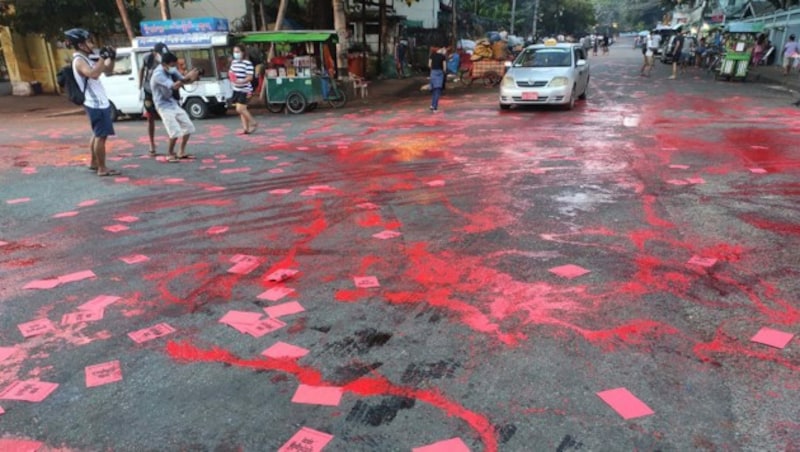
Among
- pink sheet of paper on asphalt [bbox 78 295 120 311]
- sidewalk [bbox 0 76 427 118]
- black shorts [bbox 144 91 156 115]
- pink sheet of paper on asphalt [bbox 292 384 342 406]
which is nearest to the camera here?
pink sheet of paper on asphalt [bbox 292 384 342 406]

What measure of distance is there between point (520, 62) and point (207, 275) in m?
11.9

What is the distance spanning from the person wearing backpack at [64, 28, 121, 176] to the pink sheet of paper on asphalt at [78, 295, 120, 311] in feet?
13.1

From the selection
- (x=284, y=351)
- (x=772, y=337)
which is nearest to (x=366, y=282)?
(x=284, y=351)

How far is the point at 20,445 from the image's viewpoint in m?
2.39

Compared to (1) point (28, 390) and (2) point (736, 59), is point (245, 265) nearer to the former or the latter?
(1) point (28, 390)

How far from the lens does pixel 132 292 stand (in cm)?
387

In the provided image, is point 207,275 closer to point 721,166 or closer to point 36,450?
point 36,450

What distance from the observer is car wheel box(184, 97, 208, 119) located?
46.4 ft

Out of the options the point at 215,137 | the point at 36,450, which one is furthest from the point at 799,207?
the point at 215,137

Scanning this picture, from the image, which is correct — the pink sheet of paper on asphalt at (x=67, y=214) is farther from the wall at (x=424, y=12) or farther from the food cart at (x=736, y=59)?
the wall at (x=424, y=12)

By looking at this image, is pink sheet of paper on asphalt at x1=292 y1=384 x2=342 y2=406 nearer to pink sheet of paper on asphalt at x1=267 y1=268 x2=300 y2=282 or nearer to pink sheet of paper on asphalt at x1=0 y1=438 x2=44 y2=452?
pink sheet of paper on asphalt at x1=0 y1=438 x2=44 y2=452

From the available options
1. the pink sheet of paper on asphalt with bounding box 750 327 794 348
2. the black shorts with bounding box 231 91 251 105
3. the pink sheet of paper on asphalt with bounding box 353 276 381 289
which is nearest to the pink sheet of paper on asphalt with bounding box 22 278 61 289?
the pink sheet of paper on asphalt with bounding box 353 276 381 289

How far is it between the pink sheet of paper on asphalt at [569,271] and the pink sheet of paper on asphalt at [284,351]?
6.47 feet

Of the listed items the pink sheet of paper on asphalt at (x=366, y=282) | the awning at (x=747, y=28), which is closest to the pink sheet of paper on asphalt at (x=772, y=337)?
the pink sheet of paper on asphalt at (x=366, y=282)
